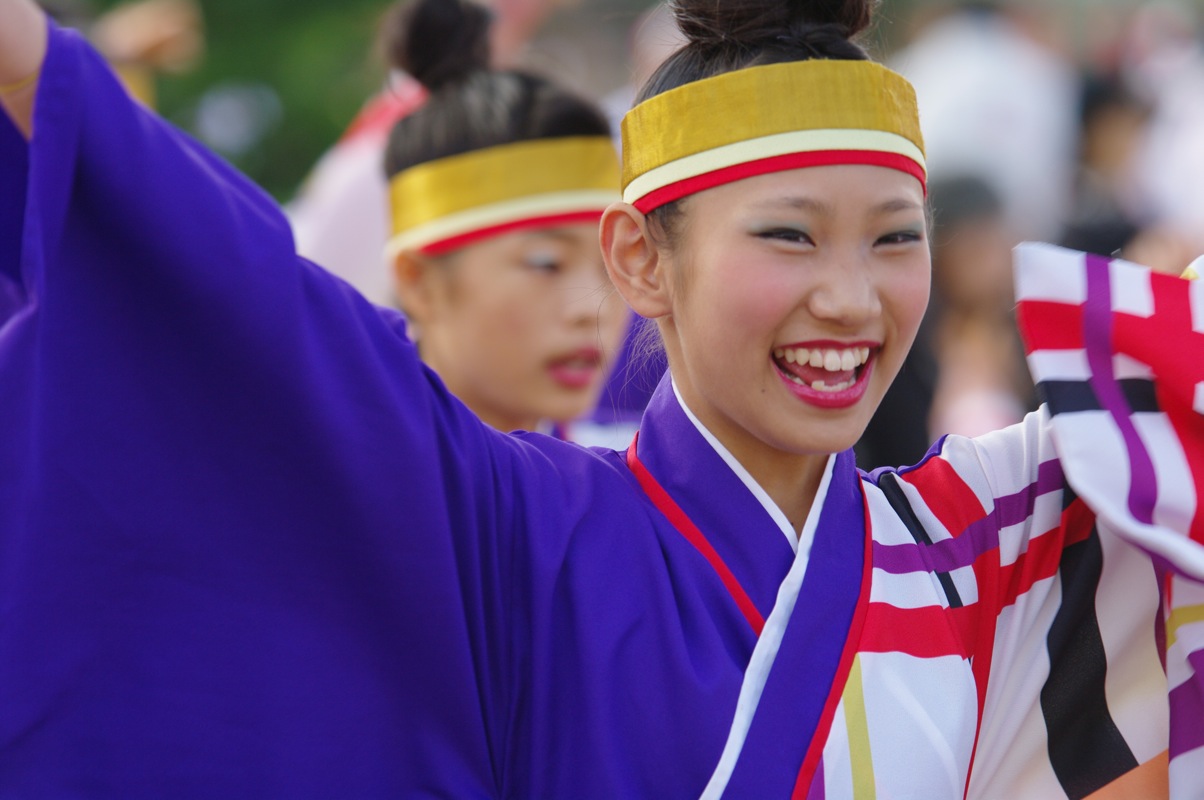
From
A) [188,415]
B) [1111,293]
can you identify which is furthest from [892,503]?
Result: [188,415]

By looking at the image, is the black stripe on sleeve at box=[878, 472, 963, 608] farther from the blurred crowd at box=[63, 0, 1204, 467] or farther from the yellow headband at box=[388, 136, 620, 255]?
the blurred crowd at box=[63, 0, 1204, 467]

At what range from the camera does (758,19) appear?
172 cm

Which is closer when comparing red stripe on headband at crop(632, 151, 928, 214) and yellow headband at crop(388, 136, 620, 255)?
red stripe on headband at crop(632, 151, 928, 214)

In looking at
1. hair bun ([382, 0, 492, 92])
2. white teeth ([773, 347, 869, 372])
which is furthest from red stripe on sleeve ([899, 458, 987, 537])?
hair bun ([382, 0, 492, 92])

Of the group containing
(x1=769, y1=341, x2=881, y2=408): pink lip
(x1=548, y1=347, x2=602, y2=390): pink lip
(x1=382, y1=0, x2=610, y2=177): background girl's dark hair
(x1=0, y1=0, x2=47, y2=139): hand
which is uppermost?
(x1=382, y1=0, x2=610, y2=177): background girl's dark hair

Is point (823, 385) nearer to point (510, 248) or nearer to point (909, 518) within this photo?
point (909, 518)

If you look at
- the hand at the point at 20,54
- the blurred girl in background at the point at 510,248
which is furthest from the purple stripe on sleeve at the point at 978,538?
the blurred girl in background at the point at 510,248

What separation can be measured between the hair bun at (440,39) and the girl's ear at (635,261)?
1276mm

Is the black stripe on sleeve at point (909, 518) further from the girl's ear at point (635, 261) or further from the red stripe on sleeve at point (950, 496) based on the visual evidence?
the girl's ear at point (635, 261)

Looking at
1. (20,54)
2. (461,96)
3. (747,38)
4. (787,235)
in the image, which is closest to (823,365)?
(787,235)

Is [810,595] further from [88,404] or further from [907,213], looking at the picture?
[88,404]

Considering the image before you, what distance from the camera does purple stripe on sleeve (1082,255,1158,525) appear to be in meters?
1.61

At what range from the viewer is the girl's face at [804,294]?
1599mm

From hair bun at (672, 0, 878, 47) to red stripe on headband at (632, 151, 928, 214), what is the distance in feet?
0.57
